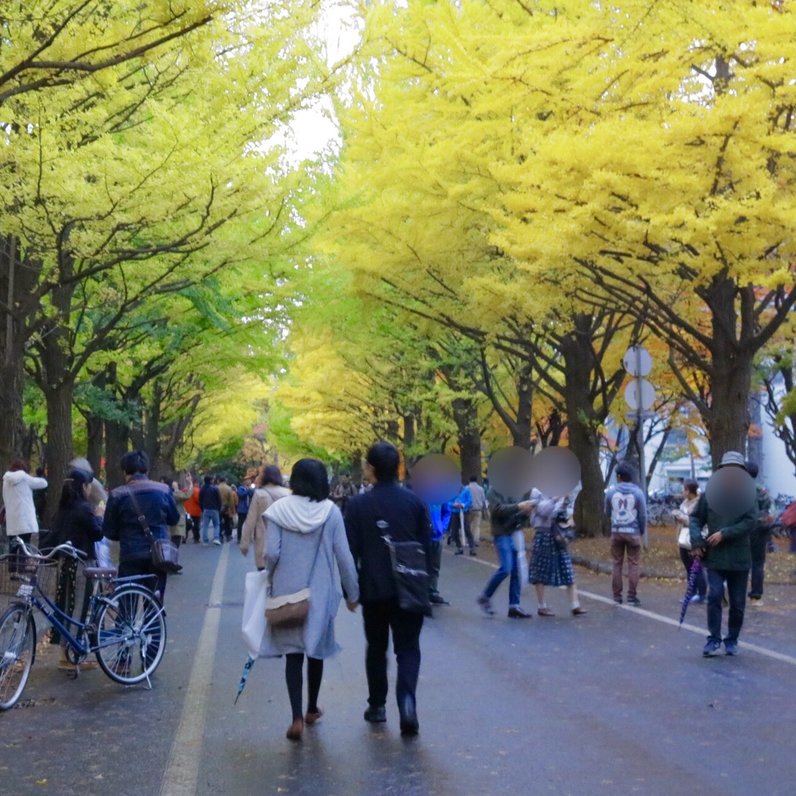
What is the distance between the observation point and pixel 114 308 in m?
19.3

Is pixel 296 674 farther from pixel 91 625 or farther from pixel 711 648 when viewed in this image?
pixel 711 648

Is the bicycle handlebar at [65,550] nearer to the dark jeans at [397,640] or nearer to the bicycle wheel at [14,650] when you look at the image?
the bicycle wheel at [14,650]

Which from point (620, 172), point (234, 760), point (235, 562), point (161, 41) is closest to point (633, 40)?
point (620, 172)

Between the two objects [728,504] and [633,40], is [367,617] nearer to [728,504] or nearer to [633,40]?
[728,504]

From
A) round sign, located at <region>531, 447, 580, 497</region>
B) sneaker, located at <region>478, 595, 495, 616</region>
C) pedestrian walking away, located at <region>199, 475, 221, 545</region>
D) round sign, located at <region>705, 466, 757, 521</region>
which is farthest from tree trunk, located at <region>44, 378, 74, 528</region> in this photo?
round sign, located at <region>705, 466, 757, 521</region>

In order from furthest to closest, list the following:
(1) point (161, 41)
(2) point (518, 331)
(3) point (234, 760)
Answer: (2) point (518, 331) < (1) point (161, 41) < (3) point (234, 760)

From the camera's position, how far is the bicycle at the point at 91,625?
26.1ft

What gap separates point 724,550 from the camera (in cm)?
952

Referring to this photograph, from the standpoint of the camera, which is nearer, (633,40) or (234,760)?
(234,760)

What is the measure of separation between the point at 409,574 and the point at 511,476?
5963 mm

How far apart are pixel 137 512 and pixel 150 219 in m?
4.06

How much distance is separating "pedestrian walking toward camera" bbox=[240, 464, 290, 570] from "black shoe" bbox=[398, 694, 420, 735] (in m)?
2.94

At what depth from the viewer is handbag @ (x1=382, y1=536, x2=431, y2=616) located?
272 inches

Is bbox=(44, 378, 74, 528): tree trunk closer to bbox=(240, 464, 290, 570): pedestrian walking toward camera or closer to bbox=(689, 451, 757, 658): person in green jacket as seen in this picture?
bbox=(240, 464, 290, 570): pedestrian walking toward camera
